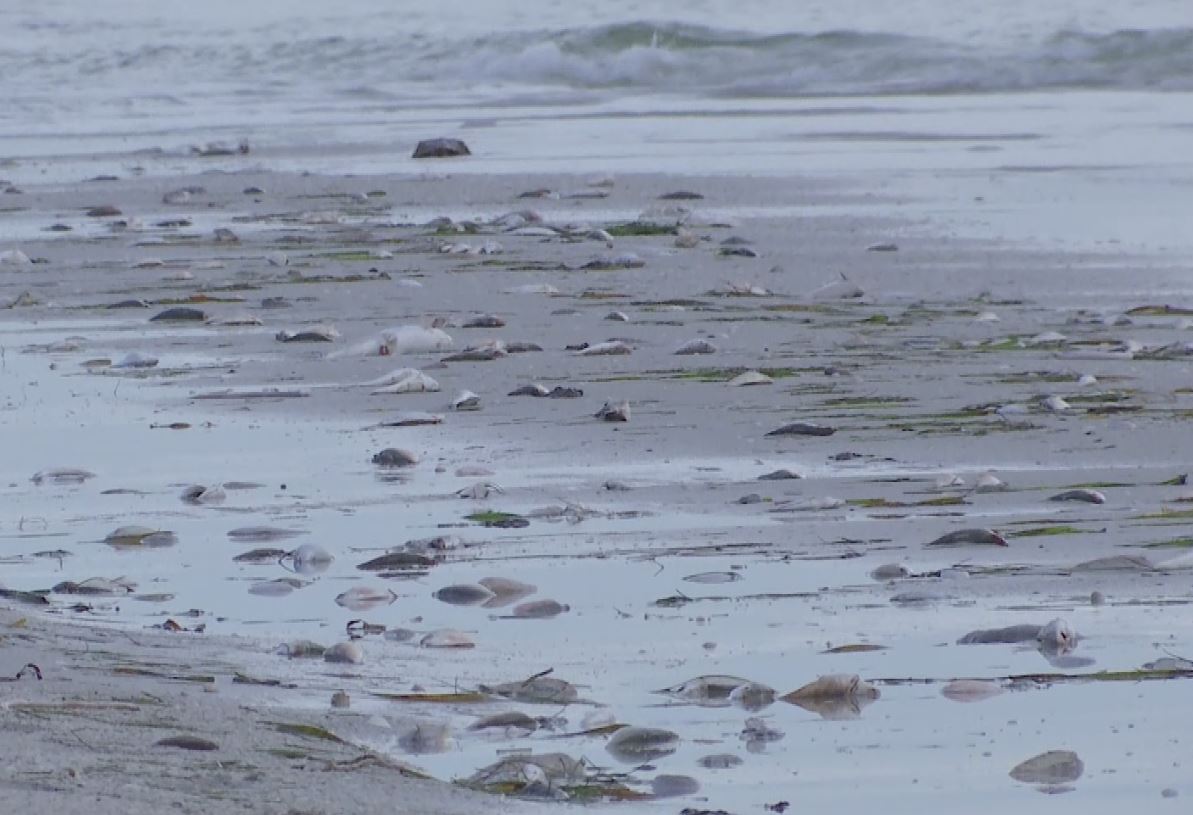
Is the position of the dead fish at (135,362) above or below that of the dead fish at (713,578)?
below

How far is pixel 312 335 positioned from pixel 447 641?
3.74m

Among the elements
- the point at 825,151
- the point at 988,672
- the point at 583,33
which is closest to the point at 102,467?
the point at 988,672

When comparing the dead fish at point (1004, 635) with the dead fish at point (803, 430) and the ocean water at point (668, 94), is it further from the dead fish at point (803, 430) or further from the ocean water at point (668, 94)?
the ocean water at point (668, 94)

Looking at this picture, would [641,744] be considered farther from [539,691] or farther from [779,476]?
[779,476]

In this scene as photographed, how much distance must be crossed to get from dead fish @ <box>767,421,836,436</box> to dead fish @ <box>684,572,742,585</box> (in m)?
1.48

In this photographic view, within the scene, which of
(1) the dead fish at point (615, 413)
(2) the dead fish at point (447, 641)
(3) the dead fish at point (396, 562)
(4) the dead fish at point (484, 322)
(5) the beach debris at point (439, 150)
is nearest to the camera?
(2) the dead fish at point (447, 641)

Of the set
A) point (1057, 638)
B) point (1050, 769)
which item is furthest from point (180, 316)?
point (1050, 769)

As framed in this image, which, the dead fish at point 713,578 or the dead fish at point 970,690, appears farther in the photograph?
the dead fish at point 713,578

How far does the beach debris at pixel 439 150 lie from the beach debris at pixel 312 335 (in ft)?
24.7

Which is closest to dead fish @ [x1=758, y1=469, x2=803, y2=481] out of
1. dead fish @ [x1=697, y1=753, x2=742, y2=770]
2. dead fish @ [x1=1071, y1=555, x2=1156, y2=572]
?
dead fish @ [x1=1071, y1=555, x2=1156, y2=572]

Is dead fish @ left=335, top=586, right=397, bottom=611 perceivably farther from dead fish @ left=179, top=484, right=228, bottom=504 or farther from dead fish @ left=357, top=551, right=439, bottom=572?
dead fish @ left=179, top=484, right=228, bottom=504

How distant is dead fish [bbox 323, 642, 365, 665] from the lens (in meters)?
3.81

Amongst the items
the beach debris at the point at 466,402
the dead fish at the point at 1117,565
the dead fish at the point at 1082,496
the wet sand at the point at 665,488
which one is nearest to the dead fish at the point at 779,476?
the wet sand at the point at 665,488

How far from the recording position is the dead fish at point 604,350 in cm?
708
